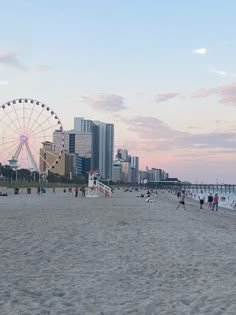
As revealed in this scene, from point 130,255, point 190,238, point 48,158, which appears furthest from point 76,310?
point 48,158

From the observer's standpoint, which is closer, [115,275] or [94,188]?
[115,275]

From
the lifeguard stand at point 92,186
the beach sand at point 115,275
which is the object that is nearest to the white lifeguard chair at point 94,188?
the lifeguard stand at point 92,186

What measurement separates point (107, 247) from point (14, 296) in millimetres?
5321

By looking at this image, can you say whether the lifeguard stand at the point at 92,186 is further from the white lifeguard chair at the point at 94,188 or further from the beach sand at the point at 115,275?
the beach sand at the point at 115,275

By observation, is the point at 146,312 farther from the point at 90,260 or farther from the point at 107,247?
the point at 107,247

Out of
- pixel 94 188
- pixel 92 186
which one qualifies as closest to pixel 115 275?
pixel 94 188

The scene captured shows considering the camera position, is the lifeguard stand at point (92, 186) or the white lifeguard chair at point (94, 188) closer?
the lifeguard stand at point (92, 186)

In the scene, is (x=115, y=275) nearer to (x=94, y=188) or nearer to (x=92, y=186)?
(x=94, y=188)

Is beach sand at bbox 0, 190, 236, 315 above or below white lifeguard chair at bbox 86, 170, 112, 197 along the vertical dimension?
below

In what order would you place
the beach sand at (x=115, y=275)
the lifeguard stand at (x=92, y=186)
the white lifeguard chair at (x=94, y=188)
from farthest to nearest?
1. the white lifeguard chair at (x=94, y=188)
2. the lifeguard stand at (x=92, y=186)
3. the beach sand at (x=115, y=275)

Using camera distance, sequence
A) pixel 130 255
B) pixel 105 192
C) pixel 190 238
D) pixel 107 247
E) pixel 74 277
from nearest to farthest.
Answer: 1. pixel 74 277
2. pixel 130 255
3. pixel 107 247
4. pixel 190 238
5. pixel 105 192

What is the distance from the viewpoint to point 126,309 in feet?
19.3

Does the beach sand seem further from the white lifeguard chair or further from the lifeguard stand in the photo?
the white lifeguard chair

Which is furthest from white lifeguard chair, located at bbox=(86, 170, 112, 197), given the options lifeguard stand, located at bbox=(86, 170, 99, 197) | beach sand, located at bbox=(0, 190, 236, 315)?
beach sand, located at bbox=(0, 190, 236, 315)
